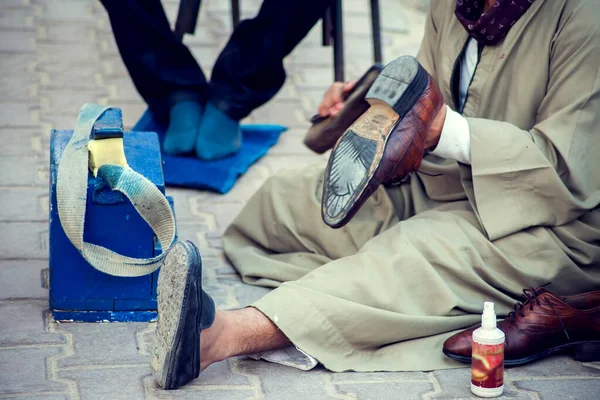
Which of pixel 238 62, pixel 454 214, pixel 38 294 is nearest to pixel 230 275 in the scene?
pixel 38 294

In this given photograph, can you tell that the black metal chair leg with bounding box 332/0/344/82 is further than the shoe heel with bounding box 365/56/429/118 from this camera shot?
Yes

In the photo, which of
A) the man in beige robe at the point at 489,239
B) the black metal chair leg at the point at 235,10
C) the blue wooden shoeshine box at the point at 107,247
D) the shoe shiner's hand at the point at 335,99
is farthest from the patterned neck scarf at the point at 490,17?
the black metal chair leg at the point at 235,10

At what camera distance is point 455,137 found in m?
2.33

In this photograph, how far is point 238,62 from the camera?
12.2 ft

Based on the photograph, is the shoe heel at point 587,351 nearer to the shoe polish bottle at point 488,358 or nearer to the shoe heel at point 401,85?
the shoe polish bottle at point 488,358

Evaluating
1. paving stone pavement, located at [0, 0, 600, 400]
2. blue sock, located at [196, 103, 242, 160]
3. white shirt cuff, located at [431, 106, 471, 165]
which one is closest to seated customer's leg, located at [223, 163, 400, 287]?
paving stone pavement, located at [0, 0, 600, 400]

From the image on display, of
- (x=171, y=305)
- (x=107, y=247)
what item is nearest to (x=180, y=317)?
(x=171, y=305)

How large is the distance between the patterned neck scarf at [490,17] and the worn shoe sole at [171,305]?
0.95 m

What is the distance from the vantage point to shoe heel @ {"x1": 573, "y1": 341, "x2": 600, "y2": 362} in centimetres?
231

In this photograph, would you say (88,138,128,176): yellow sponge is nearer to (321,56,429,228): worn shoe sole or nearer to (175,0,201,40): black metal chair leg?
(321,56,429,228): worn shoe sole

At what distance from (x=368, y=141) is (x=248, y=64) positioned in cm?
156

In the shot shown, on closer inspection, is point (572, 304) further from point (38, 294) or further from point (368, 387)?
point (38, 294)

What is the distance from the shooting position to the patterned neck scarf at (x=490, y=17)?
92.4 inches

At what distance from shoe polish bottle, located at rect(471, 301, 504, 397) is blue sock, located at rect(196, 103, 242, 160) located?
5.77ft
